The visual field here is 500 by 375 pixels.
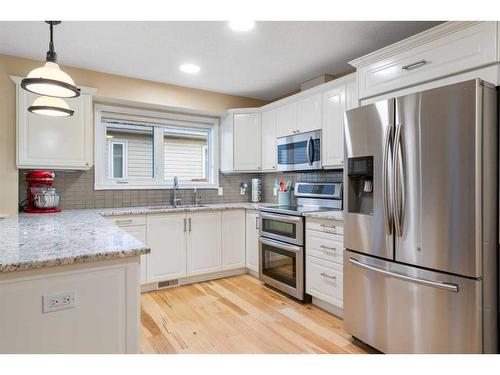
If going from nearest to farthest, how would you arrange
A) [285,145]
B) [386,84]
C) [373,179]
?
1. [373,179]
2. [386,84]
3. [285,145]

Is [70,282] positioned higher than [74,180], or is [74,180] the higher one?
[74,180]

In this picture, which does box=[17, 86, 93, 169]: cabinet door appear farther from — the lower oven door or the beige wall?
the lower oven door

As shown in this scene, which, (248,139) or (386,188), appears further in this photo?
(248,139)

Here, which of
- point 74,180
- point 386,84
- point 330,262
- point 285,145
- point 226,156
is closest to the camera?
point 386,84

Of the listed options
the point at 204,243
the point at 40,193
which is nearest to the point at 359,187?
the point at 204,243

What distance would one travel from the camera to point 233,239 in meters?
3.82

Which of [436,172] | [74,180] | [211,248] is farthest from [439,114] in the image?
[74,180]

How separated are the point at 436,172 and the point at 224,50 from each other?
207cm

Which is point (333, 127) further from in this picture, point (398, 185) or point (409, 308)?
point (409, 308)

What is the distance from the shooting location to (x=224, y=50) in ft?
9.21

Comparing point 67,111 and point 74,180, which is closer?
point 67,111

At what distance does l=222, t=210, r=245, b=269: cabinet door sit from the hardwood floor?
18.6 inches

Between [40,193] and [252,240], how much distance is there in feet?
7.53
